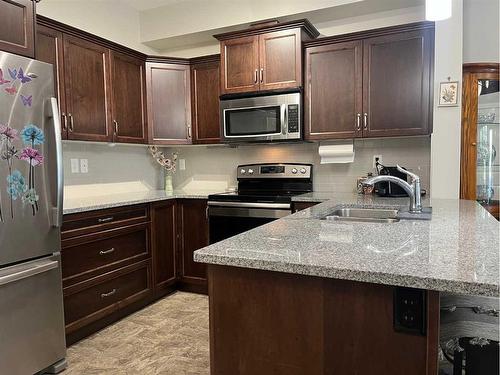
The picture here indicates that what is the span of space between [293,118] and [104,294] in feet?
6.55

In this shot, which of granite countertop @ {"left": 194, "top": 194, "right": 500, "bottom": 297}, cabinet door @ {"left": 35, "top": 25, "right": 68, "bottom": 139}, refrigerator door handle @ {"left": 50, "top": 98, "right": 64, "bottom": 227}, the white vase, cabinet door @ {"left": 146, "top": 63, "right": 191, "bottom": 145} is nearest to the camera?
granite countertop @ {"left": 194, "top": 194, "right": 500, "bottom": 297}

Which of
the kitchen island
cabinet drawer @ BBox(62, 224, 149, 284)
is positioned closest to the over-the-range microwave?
cabinet drawer @ BBox(62, 224, 149, 284)

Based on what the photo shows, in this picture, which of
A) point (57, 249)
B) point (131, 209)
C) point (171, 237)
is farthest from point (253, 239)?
point (171, 237)

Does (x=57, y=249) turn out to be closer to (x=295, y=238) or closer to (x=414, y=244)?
(x=295, y=238)

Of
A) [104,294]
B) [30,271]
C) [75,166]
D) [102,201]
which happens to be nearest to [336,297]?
[30,271]

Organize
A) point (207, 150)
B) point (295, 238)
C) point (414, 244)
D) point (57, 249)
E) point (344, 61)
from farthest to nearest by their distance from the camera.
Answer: point (207, 150) → point (344, 61) → point (57, 249) → point (295, 238) → point (414, 244)

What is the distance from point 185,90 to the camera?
364cm

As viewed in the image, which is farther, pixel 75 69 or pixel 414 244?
pixel 75 69

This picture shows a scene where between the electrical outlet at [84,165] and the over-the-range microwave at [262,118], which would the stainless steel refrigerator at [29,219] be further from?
the over-the-range microwave at [262,118]

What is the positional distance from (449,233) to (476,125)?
6.96 ft

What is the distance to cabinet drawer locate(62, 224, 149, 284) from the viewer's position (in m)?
2.41

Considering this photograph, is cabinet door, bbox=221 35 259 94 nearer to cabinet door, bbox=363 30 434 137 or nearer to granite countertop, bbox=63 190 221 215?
cabinet door, bbox=363 30 434 137

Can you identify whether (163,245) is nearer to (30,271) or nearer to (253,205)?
(253,205)

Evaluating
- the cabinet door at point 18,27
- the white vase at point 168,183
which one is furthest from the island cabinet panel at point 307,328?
the white vase at point 168,183
